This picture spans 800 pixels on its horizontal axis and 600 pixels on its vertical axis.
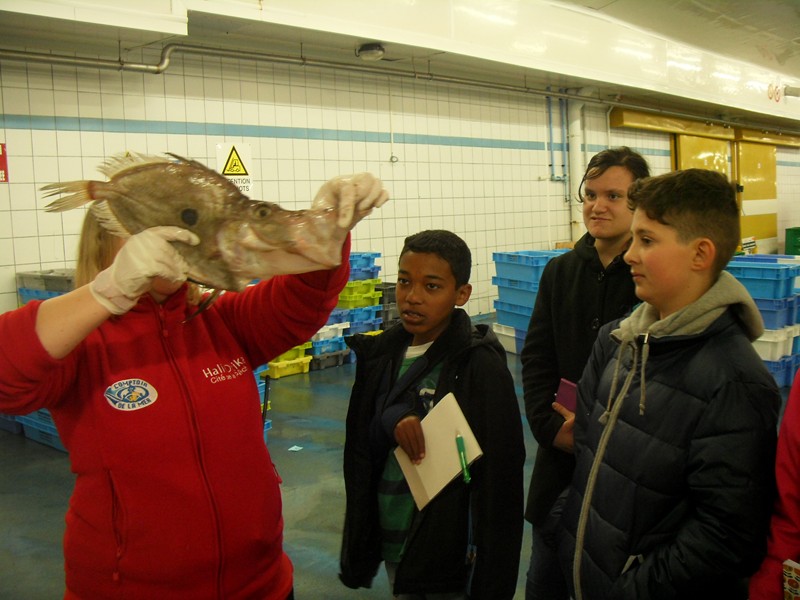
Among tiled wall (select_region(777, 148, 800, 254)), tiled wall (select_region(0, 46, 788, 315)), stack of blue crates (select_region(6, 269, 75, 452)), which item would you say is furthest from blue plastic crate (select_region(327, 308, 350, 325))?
tiled wall (select_region(777, 148, 800, 254))

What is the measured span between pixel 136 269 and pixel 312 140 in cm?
554

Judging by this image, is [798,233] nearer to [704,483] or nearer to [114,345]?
[704,483]

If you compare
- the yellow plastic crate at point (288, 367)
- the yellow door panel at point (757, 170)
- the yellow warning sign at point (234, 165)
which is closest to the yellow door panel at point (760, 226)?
the yellow door panel at point (757, 170)

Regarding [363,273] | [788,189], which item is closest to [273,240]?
[363,273]

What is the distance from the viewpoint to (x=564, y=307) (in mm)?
1988

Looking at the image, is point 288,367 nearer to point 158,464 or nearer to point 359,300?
point 359,300

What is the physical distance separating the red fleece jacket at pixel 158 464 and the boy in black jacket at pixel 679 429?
2.33 ft

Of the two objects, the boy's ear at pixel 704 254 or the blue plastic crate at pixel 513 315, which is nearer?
the boy's ear at pixel 704 254

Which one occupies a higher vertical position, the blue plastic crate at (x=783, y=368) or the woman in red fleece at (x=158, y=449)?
the woman in red fleece at (x=158, y=449)

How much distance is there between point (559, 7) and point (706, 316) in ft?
20.6

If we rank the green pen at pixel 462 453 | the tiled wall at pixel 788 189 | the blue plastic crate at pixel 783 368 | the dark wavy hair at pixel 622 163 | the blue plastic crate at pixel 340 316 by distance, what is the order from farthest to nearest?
the tiled wall at pixel 788 189
the blue plastic crate at pixel 340 316
the blue plastic crate at pixel 783 368
the dark wavy hair at pixel 622 163
the green pen at pixel 462 453

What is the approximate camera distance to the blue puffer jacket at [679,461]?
4.09ft

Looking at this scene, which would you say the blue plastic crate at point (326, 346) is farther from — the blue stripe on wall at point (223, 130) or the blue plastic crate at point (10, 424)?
the blue plastic crate at point (10, 424)

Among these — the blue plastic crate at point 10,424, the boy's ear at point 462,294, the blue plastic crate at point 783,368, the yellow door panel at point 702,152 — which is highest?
the yellow door panel at point 702,152
